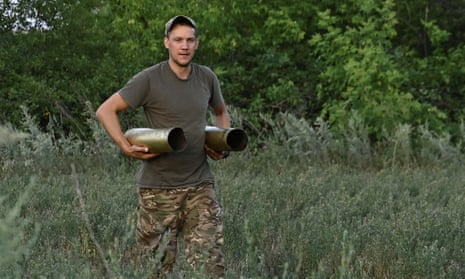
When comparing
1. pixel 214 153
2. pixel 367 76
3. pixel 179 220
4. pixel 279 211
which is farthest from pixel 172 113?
pixel 367 76

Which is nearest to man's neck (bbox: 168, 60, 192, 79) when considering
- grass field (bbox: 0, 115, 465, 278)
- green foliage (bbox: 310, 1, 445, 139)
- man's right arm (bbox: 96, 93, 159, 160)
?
man's right arm (bbox: 96, 93, 159, 160)

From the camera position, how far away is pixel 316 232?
623cm

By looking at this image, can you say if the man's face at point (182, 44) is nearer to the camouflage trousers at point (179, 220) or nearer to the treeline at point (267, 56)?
the camouflage trousers at point (179, 220)

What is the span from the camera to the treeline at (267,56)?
14.1 m

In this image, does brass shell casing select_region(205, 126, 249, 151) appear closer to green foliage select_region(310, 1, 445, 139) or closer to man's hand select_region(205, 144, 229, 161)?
man's hand select_region(205, 144, 229, 161)

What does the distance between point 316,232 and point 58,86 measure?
871 centimetres

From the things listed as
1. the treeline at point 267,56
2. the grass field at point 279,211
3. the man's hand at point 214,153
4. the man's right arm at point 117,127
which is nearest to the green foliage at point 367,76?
the treeline at point 267,56

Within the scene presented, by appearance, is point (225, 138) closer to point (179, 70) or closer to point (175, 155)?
point (175, 155)

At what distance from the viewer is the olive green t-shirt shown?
4.73m

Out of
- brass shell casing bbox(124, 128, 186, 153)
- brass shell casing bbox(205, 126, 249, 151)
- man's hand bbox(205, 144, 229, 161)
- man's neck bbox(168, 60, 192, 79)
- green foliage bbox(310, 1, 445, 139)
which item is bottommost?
green foliage bbox(310, 1, 445, 139)

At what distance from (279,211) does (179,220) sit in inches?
112

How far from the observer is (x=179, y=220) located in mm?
4906

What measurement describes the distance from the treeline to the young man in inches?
334

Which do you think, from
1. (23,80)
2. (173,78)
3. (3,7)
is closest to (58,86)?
(23,80)
